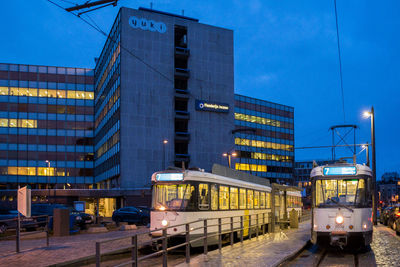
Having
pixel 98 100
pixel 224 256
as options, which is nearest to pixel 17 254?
pixel 224 256

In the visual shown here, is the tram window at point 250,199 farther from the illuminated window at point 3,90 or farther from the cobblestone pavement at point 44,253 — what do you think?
the illuminated window at point 3,90

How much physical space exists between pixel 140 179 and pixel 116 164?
4.38 meters

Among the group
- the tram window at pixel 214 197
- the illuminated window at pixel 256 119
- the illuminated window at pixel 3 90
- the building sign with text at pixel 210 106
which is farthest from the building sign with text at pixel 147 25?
the tram window at pixel 214 197

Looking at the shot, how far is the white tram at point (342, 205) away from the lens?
14.8 m

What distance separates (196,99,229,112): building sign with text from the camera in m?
67.6

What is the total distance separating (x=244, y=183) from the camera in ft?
71.5

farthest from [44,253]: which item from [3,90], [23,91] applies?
[3,90]

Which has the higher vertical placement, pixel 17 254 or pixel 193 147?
pixel 193 147

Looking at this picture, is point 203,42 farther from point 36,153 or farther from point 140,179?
point 36,153

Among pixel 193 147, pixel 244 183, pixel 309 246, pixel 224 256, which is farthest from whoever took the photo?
pixel 193 147

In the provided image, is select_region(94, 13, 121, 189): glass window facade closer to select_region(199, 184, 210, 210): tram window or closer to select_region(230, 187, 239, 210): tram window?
select_region(230, 187, 239, 210): tram window

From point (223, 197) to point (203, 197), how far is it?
188 cm

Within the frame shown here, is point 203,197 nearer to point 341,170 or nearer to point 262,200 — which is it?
point 341,170

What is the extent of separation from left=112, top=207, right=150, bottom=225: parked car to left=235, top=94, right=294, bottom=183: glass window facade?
57156mm
